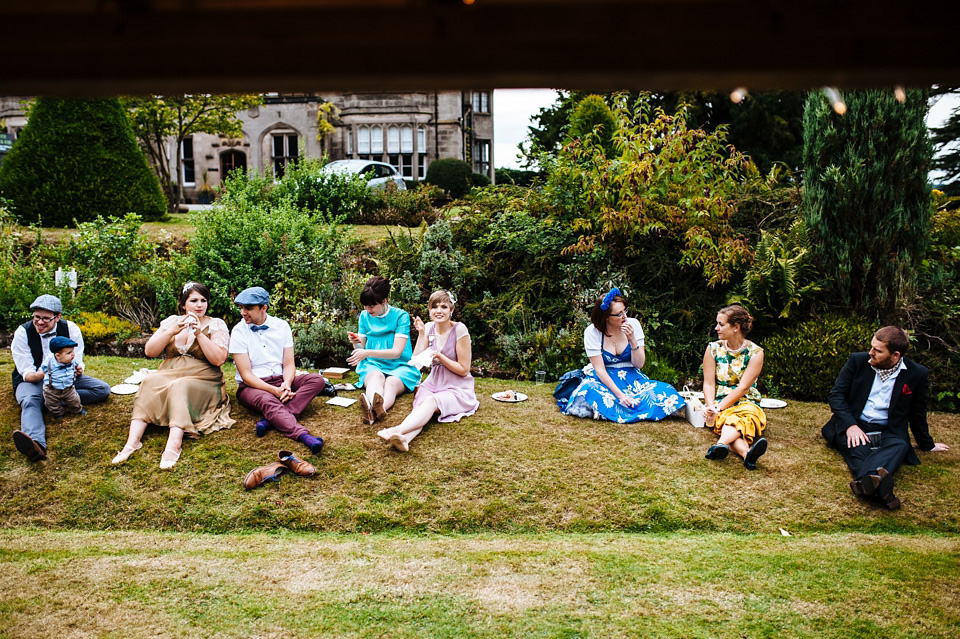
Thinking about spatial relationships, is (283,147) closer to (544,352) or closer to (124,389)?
(544,352)

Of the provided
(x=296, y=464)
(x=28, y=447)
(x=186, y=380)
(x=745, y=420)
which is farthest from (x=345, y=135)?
(x=745, y=420)

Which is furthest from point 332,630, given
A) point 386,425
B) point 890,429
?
point 890,429

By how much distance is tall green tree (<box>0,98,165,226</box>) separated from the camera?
13.3 metres

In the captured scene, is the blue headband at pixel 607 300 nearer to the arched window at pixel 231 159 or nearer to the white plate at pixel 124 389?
the white plate at pixel 124 389

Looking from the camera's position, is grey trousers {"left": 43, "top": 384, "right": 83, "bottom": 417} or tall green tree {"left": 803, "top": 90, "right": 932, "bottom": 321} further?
tall green tree {"left": 803, "top": 90, "right": 932, "bottom": 321}

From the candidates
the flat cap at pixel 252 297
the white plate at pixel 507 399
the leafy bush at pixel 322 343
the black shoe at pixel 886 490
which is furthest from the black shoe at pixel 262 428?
the black shoe at pixel 886 490

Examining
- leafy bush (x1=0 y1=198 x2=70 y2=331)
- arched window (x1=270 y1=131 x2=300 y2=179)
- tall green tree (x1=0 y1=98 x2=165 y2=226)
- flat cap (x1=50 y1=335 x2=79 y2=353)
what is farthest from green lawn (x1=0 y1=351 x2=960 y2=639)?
arched window (x1=270 y1=131 x2=300 y2=179)

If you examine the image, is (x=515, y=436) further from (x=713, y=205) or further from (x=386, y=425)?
(x=713, y=205)

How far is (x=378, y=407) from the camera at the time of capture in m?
6.46

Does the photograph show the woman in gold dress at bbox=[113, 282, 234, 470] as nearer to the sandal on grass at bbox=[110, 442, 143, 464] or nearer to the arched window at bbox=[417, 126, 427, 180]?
the sandal on grass at bbox=[110, 442, 143, 464]

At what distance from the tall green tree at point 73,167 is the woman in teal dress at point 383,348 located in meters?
8.64

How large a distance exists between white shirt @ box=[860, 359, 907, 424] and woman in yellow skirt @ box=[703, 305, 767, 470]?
0.88 metres

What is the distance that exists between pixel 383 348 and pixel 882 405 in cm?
481

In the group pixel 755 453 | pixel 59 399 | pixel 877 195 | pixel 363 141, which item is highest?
pixel 363 141
